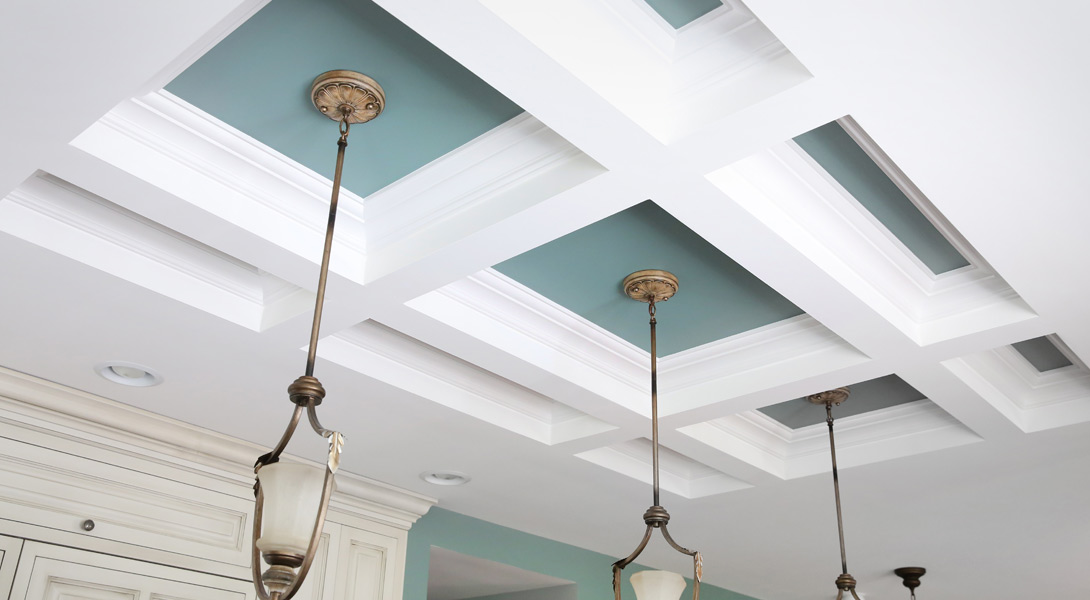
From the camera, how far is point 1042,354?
2.75m

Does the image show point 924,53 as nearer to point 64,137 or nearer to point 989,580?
point 64,137

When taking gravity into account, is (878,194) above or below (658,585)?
above

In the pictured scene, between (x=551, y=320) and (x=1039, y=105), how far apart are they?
137 cm

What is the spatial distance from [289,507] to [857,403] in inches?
89.8

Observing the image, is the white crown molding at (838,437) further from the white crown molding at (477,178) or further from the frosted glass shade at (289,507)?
the frosted glass shade at (289,507)

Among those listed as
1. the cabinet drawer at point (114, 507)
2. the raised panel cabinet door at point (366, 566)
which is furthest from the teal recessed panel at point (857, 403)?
the cabinet drawer at point (114, 507)

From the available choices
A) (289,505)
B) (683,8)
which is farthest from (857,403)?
(289,505)

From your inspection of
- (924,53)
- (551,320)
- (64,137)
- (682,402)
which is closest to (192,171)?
(64,137)

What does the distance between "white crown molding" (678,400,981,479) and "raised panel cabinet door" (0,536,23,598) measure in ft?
6.45

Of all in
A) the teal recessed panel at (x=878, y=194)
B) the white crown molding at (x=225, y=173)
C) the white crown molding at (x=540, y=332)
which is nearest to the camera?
the white crown molding at (x=225, y=173)

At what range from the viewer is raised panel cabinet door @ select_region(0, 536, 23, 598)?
245 centimetres

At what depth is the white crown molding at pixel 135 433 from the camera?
8.46 ft

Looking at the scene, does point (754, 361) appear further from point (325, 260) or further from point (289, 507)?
point (289, 507)

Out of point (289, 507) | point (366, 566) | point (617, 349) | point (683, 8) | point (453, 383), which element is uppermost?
point (683, 8)
